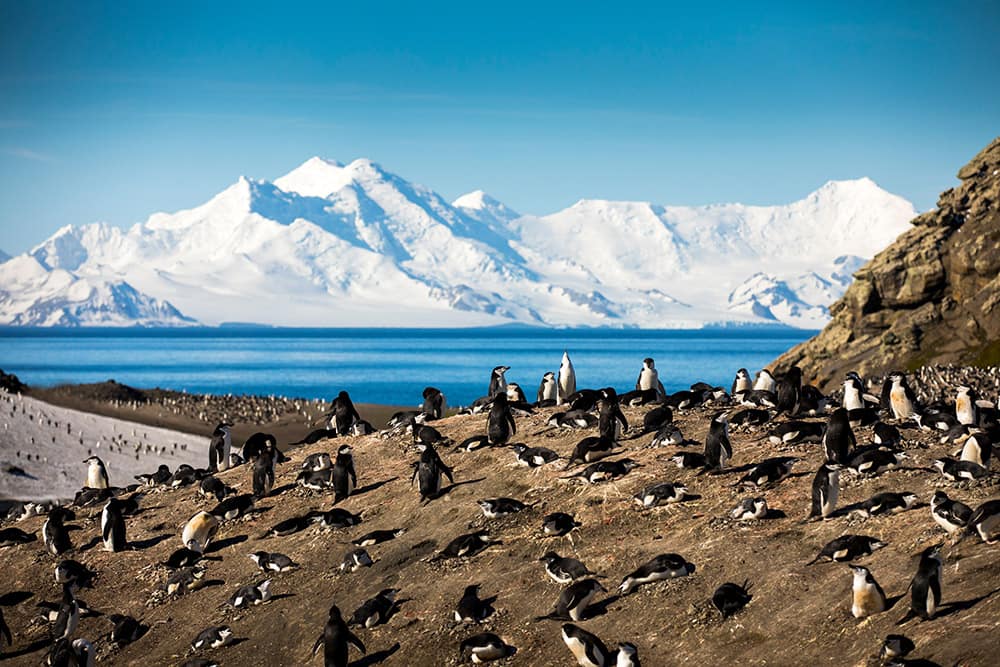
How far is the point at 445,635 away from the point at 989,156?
82.6 metres

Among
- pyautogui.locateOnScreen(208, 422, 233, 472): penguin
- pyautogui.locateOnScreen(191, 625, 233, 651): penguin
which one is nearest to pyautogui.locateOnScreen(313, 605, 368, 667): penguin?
pyautogui.locateOnScreen(191, 625, 233, 651): penguin

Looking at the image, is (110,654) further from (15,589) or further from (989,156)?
(989,156)

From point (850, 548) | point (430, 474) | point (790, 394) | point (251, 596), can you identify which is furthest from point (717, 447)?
point (251, 596)

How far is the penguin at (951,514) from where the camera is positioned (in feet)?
68.7

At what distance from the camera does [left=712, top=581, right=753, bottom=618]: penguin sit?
21.2 meters

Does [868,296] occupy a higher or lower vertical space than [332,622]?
higher

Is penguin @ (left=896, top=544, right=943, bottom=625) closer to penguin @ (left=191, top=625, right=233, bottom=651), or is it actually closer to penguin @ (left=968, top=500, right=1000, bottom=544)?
penguin @ (left=968, top=500, right=1000, bottom=544)

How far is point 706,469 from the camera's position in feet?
88.2

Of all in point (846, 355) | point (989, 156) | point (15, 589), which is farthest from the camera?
point (989, 156)

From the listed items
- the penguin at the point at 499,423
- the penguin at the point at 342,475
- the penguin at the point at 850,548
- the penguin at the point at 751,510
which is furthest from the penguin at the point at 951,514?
the penguin at the point at 342,475

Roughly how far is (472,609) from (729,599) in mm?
5147

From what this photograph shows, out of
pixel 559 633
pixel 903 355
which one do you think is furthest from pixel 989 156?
pixel 559 633

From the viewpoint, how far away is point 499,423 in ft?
102

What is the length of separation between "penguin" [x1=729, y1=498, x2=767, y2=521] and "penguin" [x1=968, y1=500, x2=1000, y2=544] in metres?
4.51
